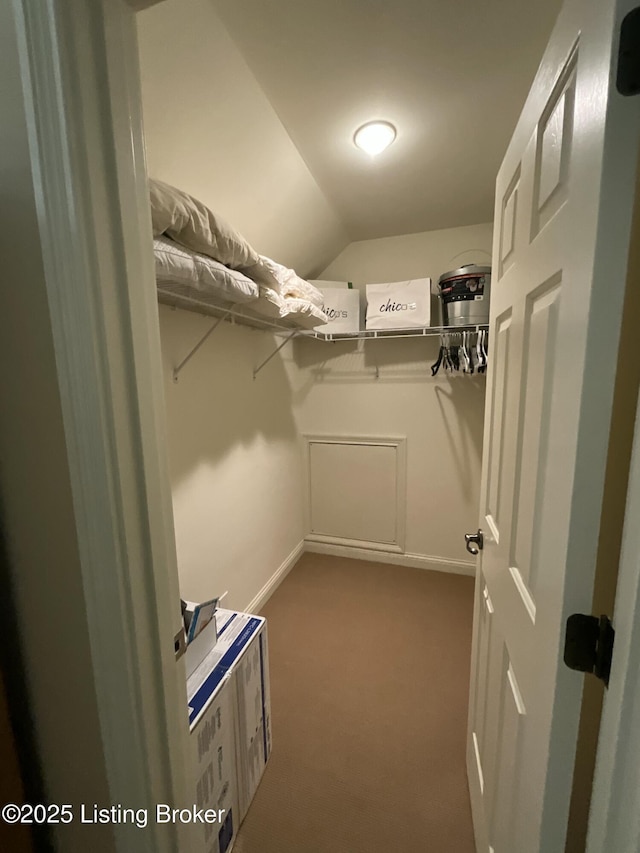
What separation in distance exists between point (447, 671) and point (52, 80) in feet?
7.73

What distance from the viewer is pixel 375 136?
1.48 meters

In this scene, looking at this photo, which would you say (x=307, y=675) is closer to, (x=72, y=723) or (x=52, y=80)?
(x=72, y=723)

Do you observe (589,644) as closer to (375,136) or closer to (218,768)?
(218,768)

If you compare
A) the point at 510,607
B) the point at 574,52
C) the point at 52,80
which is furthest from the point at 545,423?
the point at 52,80

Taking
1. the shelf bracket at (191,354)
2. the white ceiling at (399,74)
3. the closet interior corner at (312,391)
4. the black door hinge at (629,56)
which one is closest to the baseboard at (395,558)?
the closet interior corner at (312,391)

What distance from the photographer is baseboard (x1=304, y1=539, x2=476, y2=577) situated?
2639mm

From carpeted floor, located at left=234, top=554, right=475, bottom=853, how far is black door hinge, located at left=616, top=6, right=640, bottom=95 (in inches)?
72.7

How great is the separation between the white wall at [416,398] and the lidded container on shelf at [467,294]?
0.36 m

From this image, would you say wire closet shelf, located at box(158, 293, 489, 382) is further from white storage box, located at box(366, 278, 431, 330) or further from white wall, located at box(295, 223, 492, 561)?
white wall, located at box(295, 223, 492, 561)

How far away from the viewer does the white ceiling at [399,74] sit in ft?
3.35

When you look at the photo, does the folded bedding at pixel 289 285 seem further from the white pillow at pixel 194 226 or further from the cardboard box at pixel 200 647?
the cardboard box at pixel 200 647

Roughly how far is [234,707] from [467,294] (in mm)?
2203

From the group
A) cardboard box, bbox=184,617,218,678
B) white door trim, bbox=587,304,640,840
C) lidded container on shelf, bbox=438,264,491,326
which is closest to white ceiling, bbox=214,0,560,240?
lidded container on shelf, bbox=438,264,491,326

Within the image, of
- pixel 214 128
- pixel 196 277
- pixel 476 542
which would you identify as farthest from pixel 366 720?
pixel 214 128
